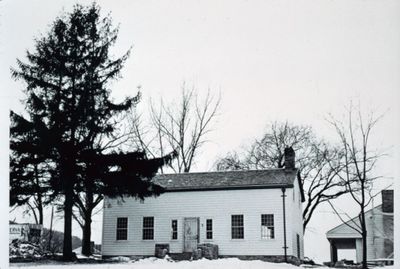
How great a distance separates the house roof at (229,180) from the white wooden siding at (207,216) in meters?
0.30

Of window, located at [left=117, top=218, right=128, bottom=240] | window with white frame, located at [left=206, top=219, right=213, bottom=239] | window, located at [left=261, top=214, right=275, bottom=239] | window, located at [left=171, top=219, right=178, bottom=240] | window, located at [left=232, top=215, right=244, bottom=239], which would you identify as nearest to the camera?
window, located at [left=261, top=214, right=275, bottom=239]

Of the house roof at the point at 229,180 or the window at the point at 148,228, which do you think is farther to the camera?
the window at the point at 148,228

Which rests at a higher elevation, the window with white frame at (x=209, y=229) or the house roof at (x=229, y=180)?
the house roof at (x=229, y=180)

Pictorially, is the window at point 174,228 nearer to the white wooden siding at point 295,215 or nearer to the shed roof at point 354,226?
the white wooden siding at point 295,215

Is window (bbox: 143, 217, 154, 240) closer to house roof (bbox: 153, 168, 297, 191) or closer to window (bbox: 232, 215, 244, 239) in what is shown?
house roof (bbox: 153, 168, 297, 191)

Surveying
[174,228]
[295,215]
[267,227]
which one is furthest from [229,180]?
[295,215]

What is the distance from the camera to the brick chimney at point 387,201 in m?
30.9

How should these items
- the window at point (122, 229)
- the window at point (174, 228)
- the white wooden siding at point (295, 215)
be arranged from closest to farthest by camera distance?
the white wooden siding at point (295, 215) < the window at point (174, 228) < the window at point (122, 229)

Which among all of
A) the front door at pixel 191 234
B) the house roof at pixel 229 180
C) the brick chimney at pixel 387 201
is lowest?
the front door at pixel 191 234

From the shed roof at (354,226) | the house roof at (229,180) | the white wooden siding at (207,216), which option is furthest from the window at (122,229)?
the shed roof at (354,226)

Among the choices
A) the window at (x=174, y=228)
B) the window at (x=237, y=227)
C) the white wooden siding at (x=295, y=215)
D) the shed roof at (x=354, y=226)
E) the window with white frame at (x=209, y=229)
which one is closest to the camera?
the white wooden siding at (x=295, y=215)

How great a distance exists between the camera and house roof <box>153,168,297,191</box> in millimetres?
26016

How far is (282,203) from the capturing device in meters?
25.6

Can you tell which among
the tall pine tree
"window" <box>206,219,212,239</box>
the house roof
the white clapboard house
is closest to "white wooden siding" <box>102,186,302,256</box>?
the white clapboard house
